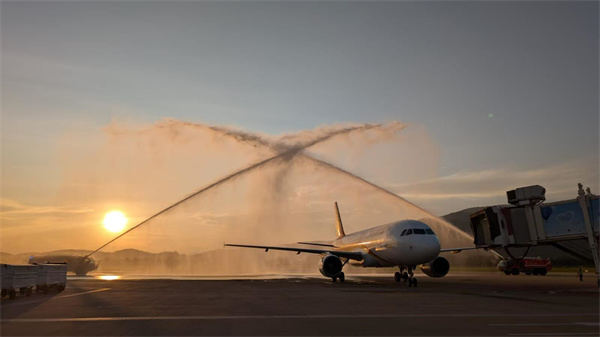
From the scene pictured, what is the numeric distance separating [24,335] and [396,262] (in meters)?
25.4

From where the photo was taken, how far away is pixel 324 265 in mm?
36312

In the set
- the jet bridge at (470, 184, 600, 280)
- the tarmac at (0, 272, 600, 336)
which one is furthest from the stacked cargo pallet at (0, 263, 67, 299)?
the jet bridge at (470, 184, 600, 280)

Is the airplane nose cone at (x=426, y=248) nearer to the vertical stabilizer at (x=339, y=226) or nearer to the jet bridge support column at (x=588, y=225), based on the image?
the jet bridge support column at (x=588, y=225)

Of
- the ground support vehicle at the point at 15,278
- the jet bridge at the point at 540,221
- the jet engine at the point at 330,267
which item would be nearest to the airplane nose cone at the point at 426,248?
the jet bridge at the point at 540,221

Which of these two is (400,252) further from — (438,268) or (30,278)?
(30,278)

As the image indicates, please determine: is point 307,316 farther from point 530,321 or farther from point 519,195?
point 519,195

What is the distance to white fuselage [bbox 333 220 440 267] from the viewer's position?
28.8 metres

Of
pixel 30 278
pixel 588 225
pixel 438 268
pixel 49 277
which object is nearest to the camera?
pixel 588 225

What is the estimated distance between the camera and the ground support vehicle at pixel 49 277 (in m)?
25.9

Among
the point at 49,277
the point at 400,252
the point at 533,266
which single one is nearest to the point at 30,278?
the point at 49,277

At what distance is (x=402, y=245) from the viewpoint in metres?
29.8

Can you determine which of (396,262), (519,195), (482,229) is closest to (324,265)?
(396,262)

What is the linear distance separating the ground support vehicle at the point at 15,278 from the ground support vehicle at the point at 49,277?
1216mm

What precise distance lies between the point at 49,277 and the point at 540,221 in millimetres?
30021
